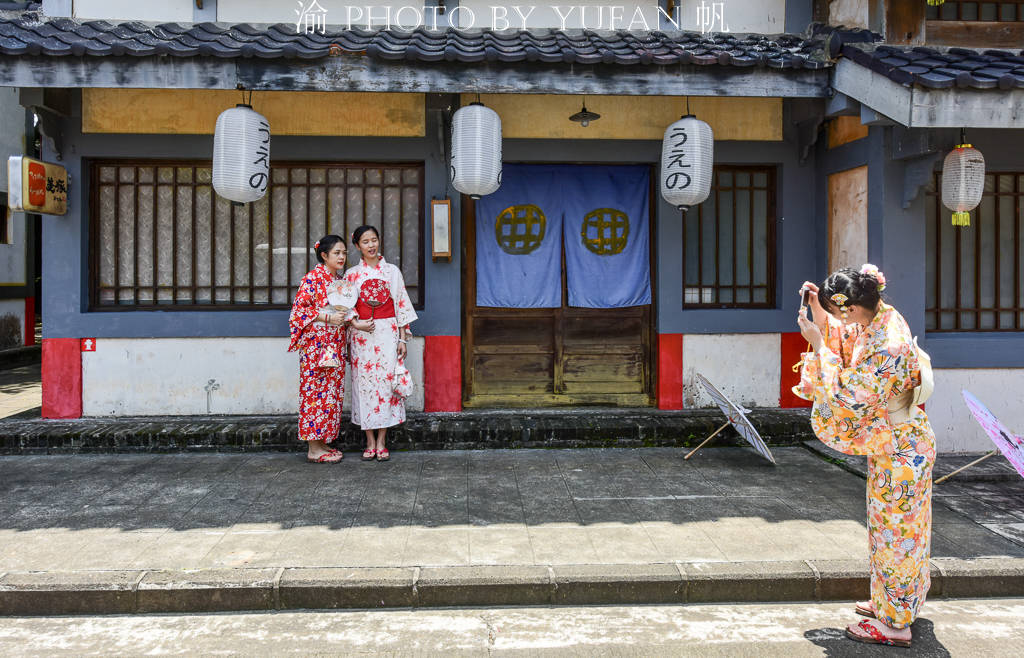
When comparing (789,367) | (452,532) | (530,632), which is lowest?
(530,632)

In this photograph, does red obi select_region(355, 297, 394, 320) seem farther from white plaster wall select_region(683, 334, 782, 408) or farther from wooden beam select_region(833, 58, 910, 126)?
wooden beam select_region(833, 58, 910, 126)

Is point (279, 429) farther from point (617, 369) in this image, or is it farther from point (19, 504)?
point (617, 369)

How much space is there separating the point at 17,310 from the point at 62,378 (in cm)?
993

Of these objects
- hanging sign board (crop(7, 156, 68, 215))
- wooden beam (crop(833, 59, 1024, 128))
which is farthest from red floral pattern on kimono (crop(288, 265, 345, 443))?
wooden beam (crop(833, 59, 1024, 128))

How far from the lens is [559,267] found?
825 cm

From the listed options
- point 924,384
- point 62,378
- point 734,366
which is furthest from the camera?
point 734,366

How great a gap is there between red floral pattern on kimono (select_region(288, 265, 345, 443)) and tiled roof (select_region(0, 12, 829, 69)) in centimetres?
219

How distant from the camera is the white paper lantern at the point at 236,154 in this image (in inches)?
256

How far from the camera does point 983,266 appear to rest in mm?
7711

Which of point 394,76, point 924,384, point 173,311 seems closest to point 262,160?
point 394,76

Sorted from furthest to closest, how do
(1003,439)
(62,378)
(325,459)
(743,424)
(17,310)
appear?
(17,310) → (62,378) → (325,459) → (743,424) → (1003,439)

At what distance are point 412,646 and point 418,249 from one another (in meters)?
5.25

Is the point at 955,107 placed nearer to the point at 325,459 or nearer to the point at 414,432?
the point at 414,432

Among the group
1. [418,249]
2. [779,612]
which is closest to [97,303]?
[418,249]
